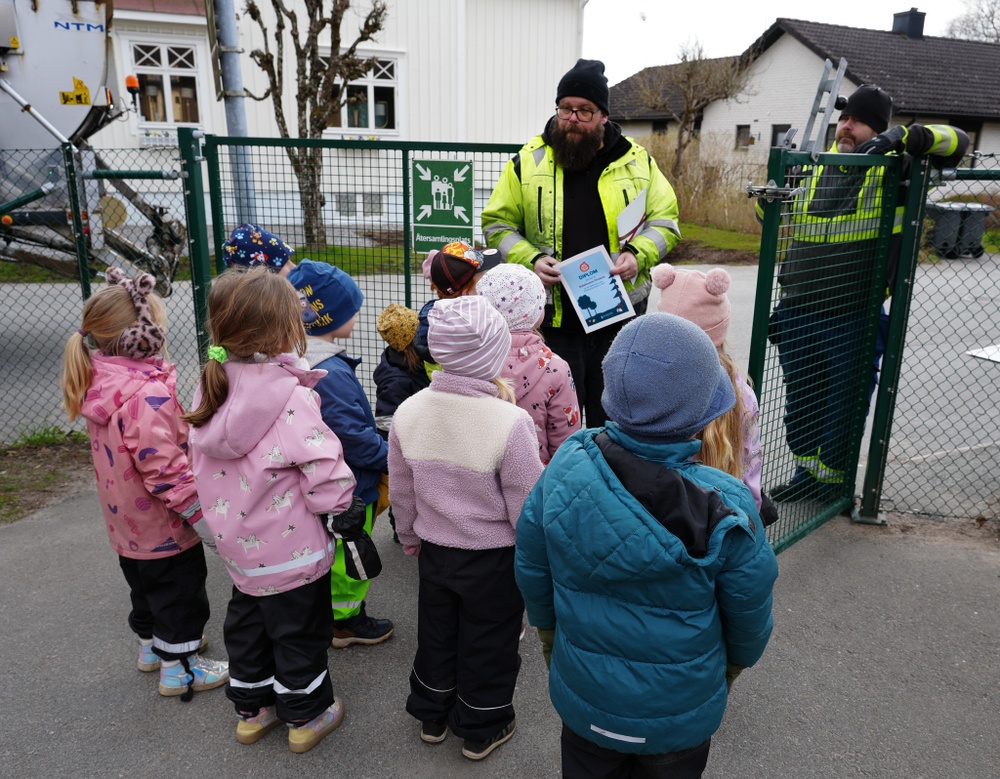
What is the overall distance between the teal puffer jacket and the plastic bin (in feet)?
11.3

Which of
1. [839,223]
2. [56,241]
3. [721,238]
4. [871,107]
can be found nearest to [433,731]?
[839,223]

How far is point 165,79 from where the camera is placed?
14.9m

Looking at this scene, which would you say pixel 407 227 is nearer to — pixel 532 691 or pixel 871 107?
pixel 871 107

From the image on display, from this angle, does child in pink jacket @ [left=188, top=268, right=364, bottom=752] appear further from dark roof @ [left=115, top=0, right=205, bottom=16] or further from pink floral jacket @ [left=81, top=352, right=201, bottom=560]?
dark roof @ [left=115, top=0, right=205, bottom=16]

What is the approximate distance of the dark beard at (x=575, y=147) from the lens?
12.3 ft

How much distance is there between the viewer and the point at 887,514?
179 inches

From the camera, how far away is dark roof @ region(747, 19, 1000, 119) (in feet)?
93.0

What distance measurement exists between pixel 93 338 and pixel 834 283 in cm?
332

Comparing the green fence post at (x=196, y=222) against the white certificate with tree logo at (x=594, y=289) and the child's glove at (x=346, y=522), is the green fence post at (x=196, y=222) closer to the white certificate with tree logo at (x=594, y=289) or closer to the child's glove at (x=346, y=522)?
the white certificate with tree logo at (x=594, y=289)

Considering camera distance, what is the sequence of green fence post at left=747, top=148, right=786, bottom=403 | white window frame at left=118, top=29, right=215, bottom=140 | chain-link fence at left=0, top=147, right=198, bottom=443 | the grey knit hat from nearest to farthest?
the grey knit hat < green fence post at left=747, top=148, right=786, bottom=403 < chain-link fence at left=0, top=147, right=198, bottom=443 < white window frame at left=118, top=29, right=215, bottom=140

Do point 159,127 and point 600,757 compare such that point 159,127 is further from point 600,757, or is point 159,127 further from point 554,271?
point 600,757

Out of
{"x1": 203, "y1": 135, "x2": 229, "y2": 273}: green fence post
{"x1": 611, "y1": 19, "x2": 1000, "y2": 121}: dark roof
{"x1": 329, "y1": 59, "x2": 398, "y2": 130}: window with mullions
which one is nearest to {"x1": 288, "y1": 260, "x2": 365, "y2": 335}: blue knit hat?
{"x1": 203, "y1": 135, "x2": 229, "y2": 273}: green fence post

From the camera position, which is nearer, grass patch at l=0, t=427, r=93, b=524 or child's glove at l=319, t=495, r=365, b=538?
child's glove at l=319, t=495, r=365, b=538

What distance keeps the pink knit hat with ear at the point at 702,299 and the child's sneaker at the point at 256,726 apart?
79.1 inches
